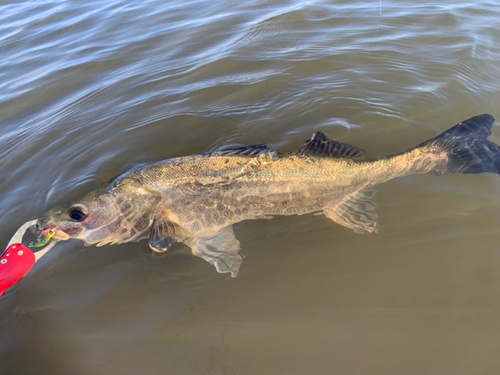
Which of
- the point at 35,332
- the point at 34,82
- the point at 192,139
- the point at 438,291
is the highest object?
the point at 34,82

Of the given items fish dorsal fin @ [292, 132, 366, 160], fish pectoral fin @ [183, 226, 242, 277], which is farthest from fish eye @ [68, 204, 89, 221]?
fish dorsal fin @ [292, 132, 366, 160]

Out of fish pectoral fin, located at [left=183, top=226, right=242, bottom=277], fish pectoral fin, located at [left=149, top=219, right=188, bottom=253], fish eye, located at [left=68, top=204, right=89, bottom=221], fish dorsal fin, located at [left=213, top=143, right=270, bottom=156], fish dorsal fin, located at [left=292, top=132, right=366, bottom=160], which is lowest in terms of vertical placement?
fish pectoral fin, located at [left=183, top=226, right=242, bottom=277]

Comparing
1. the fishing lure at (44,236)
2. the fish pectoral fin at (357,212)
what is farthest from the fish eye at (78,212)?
the fish pectoral fin at (357,212)

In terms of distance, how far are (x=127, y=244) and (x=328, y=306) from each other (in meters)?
2.32

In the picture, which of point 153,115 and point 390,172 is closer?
point 390,172

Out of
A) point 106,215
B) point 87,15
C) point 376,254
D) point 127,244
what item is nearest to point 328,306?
point 376,254

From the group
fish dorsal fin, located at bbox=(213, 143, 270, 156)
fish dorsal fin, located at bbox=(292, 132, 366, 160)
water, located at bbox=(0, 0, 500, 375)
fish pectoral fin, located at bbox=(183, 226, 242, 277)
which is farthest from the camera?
fish dorsal fin, located at bbox=(213, 143, 270, 156)

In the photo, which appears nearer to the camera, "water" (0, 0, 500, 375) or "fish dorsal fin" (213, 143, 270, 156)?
"water" (0, 0, 500, 375)

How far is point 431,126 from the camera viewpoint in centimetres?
442

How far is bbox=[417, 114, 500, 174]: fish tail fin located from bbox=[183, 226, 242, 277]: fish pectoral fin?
241 centimetres

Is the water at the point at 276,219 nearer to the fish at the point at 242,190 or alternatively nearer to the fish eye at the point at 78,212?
the fish at the point at 242,190

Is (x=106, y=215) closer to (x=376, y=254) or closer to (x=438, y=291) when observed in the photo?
(x=376, y=254)

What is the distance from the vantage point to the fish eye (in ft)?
11.4

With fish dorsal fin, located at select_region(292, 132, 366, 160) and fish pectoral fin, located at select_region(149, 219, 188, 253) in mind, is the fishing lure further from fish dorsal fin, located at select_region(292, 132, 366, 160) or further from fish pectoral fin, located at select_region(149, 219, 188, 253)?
fish dorsal fin, located at select_region(292, 132, 366, 160)
